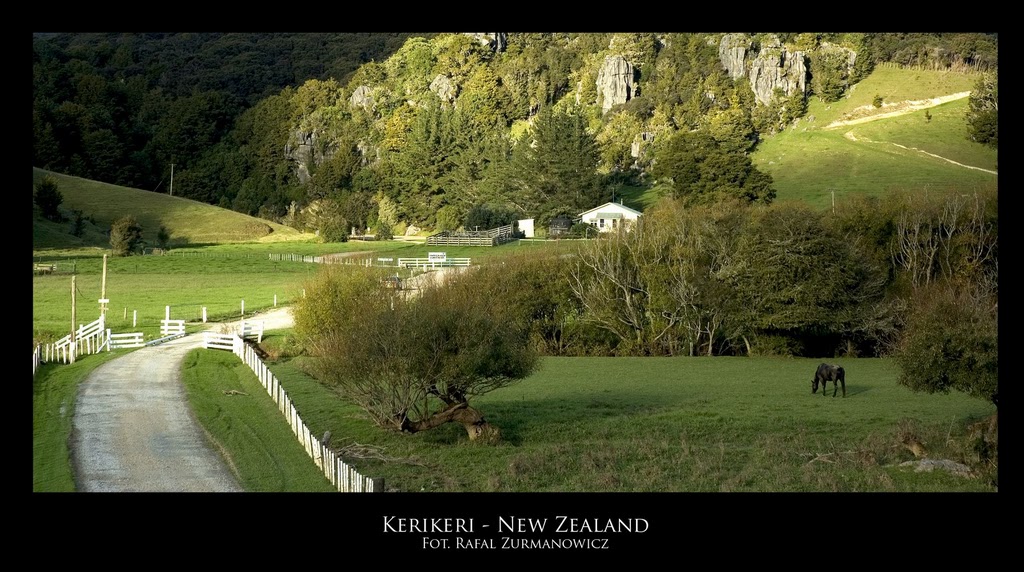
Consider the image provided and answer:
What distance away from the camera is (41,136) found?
387 feet

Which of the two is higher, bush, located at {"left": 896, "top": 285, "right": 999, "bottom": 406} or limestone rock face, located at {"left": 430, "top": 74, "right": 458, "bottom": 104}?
limestone rock face, located at {"left": 430, "top": 74, "right": 458, "bottom": 104}

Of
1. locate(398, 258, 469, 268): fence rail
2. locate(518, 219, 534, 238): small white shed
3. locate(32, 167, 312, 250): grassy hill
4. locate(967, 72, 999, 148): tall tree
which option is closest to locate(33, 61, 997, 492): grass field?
locate(398, 258, 469, 268): fence rail

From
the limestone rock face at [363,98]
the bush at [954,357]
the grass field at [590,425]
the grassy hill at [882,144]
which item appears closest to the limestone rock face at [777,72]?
the grassy hill at [882,144]

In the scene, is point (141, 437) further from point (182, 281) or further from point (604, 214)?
point (604, 214)

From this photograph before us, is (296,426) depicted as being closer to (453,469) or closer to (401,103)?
(453,469)

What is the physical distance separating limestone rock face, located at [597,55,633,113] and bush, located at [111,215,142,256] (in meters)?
69.8

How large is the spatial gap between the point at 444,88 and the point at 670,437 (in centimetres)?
12567

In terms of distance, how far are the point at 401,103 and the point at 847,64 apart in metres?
60.5

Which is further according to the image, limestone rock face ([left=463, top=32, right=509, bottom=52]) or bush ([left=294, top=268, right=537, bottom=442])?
limestone rock face ([left=463, top=32, right=509, bottom=52])

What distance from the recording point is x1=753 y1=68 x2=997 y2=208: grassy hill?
83500 millimetres

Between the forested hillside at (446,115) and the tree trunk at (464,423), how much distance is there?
62100 millimetres

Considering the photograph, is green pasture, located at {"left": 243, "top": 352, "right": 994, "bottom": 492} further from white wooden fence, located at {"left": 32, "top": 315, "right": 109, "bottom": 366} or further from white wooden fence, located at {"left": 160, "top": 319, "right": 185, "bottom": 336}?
white wooden fence, located at {"left": 160, "top": 319, "right": 185, "bottom": 336}

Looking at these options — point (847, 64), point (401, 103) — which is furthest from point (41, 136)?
point (847, 64)

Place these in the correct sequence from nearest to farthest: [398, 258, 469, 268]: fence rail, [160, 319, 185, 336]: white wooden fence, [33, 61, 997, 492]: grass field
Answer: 1. [33, 61, 997, 492]: grass field
2. [160, 319, 185, 336]: white wooden fence
3. [398, 258, 469, 268]: fence rail
